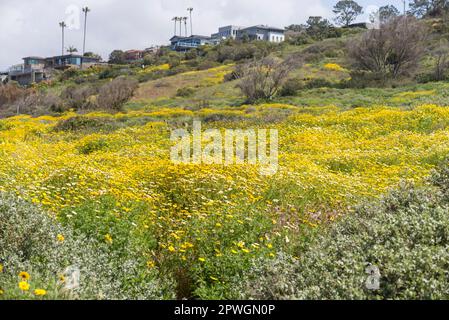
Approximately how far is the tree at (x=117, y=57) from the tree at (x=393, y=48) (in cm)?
6552

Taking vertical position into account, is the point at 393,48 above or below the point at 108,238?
above

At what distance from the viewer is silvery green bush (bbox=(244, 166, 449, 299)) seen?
373 centimetres

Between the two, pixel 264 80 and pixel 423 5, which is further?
pixel 423 5

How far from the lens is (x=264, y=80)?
31.0m

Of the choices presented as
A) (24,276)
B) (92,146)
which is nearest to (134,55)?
(92,146)

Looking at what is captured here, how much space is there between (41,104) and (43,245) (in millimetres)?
37837

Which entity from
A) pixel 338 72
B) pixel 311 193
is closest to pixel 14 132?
pixel 311 193

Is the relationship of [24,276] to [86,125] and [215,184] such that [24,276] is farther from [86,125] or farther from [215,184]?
[86,125]

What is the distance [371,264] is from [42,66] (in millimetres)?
115935

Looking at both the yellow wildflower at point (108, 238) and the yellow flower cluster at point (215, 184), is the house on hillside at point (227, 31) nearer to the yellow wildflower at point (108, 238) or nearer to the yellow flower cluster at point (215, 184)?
the yellow flower cluster at point (215, 184)

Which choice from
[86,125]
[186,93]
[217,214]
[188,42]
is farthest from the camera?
[188,42]

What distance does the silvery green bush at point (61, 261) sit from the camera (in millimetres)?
3863

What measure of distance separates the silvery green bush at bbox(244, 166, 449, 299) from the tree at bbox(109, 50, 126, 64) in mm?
92694

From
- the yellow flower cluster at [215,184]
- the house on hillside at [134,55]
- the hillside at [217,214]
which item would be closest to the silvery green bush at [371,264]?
the hillside at [217,214]
